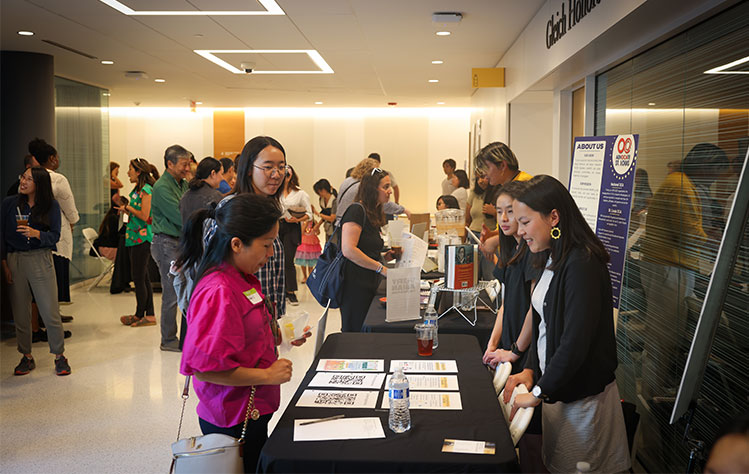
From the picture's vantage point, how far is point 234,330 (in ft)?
6.24

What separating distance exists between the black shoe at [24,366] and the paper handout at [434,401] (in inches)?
152

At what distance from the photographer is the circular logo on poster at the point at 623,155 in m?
3.15

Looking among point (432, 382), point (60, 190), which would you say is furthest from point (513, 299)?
point (60, 190)

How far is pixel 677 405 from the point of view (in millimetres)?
1748

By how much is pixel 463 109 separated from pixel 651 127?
1179 centimetres

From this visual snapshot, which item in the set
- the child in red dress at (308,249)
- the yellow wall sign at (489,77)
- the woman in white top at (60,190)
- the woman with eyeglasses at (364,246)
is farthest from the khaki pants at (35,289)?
the yellow wall sign at (489,77)

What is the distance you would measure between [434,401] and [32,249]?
376cm

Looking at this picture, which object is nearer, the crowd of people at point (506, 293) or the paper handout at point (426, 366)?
the crowd of people at point (506, 293)

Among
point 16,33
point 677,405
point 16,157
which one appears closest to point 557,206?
point 677,405

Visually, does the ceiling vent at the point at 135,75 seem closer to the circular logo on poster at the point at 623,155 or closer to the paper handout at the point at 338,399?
the circular logo on poster at the point at 623,155

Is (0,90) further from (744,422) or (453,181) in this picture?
(744,422)

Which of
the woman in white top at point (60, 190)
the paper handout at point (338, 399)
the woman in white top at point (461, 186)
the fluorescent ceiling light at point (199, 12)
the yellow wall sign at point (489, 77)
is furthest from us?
the woman in white top at point (461, 186)

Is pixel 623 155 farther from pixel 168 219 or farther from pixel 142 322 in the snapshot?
pixel 142 322

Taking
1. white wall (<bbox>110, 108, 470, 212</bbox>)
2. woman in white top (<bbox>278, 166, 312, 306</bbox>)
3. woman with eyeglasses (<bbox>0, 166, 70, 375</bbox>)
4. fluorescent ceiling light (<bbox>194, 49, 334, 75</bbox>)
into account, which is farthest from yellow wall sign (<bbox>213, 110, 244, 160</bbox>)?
woman with eyeglasses (<bbox>0, 166, 70, 375</bbox>)
